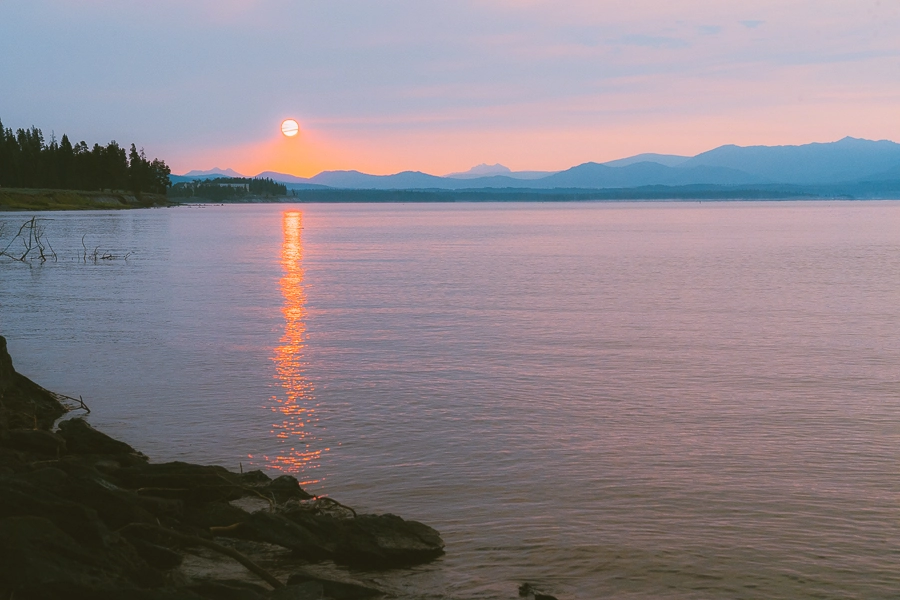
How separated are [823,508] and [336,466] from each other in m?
6.62

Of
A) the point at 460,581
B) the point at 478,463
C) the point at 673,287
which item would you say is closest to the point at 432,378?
the point at 478,463

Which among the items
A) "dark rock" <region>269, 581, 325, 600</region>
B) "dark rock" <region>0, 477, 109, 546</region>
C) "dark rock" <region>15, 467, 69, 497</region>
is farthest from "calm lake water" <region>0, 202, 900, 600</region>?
"dark rock" <region>15, 467, 69, 497</region>

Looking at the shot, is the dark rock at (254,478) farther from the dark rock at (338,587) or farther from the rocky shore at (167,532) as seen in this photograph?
the dark rock at (338,587)

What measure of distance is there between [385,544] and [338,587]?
4.08ft

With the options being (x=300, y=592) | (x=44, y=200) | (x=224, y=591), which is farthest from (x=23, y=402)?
(x=44, y=200)

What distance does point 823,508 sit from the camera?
444 inches

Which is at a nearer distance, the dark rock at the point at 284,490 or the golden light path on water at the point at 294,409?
the dark rock at the point at 284,490

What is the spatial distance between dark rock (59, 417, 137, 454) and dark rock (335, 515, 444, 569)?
14.5 ft

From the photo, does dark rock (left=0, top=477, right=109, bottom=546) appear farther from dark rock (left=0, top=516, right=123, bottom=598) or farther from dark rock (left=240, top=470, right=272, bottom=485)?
dark rock (left=240, top=470, right=272, bottom=485)

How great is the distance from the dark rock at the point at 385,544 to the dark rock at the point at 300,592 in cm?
157

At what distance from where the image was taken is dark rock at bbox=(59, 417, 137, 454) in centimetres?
1231

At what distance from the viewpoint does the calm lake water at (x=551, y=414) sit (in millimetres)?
10023

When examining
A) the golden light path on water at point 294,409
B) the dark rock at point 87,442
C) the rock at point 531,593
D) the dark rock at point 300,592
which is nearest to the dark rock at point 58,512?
the dark rock at point 300,592

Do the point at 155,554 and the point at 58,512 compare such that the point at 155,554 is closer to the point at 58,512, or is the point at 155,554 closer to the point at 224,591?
the point at 58,512
